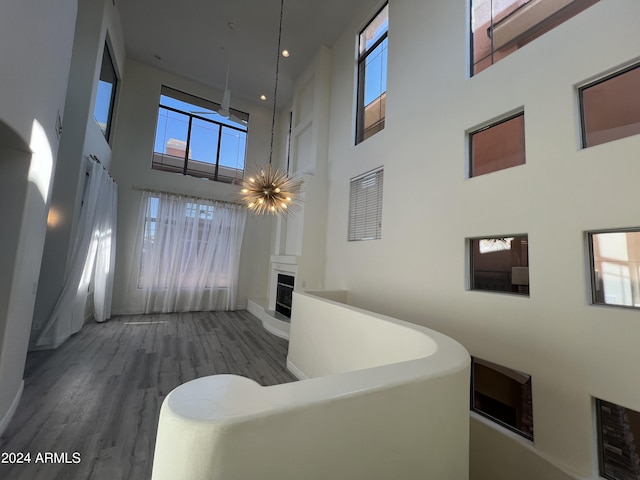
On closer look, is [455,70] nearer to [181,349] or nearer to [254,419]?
[254,419]

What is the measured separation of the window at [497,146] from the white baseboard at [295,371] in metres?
3.01

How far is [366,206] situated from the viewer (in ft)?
14.7

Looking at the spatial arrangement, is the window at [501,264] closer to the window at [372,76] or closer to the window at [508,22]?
the window at [508,22]

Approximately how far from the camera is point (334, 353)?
2590 millimetres

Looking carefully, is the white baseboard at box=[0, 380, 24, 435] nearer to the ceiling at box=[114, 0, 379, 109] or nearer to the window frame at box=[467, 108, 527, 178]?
the window frame at box=[467, 108, 527, 178]

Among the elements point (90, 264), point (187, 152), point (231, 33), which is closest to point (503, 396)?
point (90, 264)

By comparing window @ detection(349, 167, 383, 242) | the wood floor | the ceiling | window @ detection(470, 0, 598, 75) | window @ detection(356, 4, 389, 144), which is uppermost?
the ceiling

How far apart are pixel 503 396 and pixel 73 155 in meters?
6.10

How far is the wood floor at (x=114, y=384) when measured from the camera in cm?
188

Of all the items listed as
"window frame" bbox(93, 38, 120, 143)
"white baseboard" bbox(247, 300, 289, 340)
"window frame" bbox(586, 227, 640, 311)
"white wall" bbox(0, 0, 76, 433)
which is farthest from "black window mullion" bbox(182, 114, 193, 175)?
"window frame" bbox(586, 227, 640, 311)

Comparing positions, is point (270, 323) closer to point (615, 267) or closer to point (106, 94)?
point (615, 267)

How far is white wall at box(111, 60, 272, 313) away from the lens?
586cm

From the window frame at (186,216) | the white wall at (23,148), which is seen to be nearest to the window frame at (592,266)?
the white wall at (23,148)

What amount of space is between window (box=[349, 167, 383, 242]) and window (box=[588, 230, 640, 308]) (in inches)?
93.9
